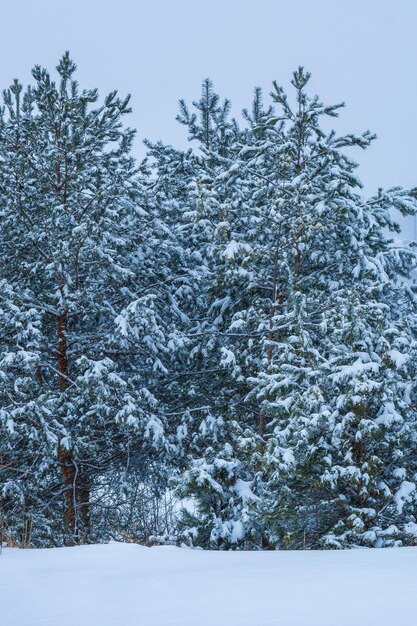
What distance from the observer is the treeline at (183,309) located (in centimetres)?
918

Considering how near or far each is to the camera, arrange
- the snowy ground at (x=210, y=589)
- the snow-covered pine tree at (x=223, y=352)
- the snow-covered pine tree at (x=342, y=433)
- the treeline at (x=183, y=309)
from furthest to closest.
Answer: the snow-covered pine tree at (x=223, y=352) < the treeline at (x=183, y=309) < the snow-covered pine tree at (x=342, y=433) < the snowy ground at (x=210, y=589)

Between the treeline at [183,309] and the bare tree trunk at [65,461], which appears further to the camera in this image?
the bare tree trunk at [65,461]

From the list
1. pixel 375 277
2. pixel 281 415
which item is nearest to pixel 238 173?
pixel 375 277

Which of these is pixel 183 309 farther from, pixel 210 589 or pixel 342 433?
pixel 210 589

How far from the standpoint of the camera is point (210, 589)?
3.78 metres

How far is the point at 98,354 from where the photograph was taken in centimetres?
1225

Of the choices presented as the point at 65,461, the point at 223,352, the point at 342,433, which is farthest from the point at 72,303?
the point at 342,433

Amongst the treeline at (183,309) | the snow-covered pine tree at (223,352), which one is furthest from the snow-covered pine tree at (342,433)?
the snow-covered pine tree at (223,352)

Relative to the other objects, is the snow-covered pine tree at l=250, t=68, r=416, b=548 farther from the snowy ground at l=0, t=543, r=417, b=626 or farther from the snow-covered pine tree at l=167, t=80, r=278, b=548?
the snowy ground at l=0, t=543, r=417, b=626

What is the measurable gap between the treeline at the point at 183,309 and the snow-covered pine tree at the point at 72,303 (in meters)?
0.04

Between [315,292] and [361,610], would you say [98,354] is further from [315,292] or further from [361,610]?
[361,610]

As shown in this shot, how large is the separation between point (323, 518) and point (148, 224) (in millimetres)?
6347

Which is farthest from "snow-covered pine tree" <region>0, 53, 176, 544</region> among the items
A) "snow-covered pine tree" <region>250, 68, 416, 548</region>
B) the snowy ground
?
the snowy ground

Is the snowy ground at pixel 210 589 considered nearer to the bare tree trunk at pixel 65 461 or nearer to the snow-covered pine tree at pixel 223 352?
the snow-covered pine tree at pixel 223 352
